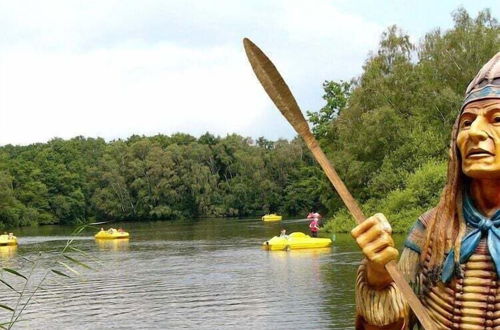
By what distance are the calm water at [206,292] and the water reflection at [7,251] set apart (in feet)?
5.84

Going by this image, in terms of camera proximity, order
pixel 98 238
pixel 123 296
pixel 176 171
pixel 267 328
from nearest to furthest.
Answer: pixel 267 328 → pixel 123 296 → pixel 98 238 → pixel 176 171

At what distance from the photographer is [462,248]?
264 cm

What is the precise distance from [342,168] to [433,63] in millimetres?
6821

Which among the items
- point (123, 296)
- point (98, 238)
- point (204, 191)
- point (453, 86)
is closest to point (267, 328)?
point (123, 296)

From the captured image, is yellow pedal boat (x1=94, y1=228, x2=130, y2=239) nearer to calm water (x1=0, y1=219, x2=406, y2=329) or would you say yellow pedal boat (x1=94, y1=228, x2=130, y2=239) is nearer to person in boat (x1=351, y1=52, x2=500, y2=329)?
calm water (x1=0, y1=219, x2=406, y2=329)

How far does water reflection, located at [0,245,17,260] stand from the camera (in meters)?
31.8

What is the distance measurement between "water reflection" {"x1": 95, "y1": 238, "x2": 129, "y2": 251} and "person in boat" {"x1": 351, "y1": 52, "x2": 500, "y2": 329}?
32.7 metres

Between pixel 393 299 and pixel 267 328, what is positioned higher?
pixel 393 299

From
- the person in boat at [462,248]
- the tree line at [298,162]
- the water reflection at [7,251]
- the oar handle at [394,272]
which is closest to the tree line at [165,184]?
the tree line at [298,162]

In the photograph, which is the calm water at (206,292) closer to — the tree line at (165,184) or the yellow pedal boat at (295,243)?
the yellow pedal boat at (295,243)

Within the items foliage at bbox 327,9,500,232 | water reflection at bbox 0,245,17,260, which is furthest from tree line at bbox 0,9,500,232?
water reflection at bbox 0,245,17,260

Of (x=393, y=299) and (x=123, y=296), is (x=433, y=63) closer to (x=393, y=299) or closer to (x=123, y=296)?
(x=123, y=296)

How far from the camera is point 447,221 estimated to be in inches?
107

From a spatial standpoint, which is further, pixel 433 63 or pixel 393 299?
pixel 433 63
